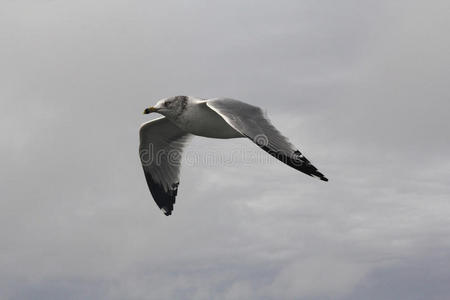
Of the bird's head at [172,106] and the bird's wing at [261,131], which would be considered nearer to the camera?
the bird's wing at [261,131]

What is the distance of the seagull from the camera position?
33.2 ft

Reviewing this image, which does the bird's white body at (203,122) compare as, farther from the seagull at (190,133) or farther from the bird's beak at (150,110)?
the bird's beak at (150,110)

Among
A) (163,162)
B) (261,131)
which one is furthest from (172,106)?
(163,162)

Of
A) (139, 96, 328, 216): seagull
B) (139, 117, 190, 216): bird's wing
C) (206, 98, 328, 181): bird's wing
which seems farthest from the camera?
(139, 117, 190, 216): bird's wing

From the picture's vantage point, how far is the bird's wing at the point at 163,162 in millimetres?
15875

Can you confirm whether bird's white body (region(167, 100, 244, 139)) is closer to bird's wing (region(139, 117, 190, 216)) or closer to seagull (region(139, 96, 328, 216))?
seagull (region(139, 96, 328, 216))

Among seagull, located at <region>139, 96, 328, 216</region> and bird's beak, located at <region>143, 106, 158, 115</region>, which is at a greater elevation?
bird's beak, located at <region>143, 106, 158, 115</region>

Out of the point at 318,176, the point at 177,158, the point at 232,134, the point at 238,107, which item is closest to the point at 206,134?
the point at 232,134

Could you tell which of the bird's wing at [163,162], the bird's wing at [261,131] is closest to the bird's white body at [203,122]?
the bird's wing at [261,131]

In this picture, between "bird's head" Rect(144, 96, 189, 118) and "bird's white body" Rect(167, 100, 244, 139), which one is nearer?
"bird's white body" Rect(167, 100, 244, 139)

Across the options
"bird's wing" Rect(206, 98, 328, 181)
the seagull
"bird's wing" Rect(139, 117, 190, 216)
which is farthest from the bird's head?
"bird's wing" Rect(139, 117, 190, 216)

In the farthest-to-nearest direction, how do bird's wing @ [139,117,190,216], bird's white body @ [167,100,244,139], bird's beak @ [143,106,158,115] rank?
bird's wing @ [139,117,190,216] < bird's beak @ [143,106,158,115] < bird's white body @ [167,100,244,139]

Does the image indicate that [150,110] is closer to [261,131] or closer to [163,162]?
Result: [163,162]
